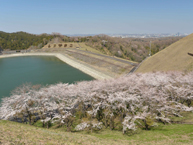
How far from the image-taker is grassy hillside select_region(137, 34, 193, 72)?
1323 inches

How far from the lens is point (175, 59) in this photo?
37500 mm

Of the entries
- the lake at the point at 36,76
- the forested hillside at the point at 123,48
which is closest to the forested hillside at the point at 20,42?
the forested hillside at the point at 123,48

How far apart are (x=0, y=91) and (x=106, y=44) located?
10080cm

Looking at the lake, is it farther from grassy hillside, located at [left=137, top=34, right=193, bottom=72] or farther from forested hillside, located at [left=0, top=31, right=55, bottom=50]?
forested hillside, located at [left=0, top=31, right=55, bottom=50]

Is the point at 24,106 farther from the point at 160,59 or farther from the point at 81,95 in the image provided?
the point at 160,59

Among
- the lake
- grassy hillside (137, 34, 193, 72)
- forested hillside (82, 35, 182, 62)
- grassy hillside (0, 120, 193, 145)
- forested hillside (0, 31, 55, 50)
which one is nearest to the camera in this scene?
grassy hillside (0, 120, 193, 145)

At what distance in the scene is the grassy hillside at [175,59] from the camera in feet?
110

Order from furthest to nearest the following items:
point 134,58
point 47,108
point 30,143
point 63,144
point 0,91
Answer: point 134,58 → point 0,91 → point 47,108 → point 63,144 → point 30,143

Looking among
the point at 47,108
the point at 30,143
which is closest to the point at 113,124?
the point at 47,108

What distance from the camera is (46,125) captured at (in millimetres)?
19797

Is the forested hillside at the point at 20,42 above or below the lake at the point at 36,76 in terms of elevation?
above

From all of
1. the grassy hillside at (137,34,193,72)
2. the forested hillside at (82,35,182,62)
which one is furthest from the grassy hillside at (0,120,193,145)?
the forested hillside at (82,35,182,62)

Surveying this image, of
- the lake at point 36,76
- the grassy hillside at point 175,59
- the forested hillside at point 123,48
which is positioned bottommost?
the lake at point 36,76

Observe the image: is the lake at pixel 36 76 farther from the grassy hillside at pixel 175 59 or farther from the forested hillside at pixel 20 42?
the forested hillside at pixel 20 42
